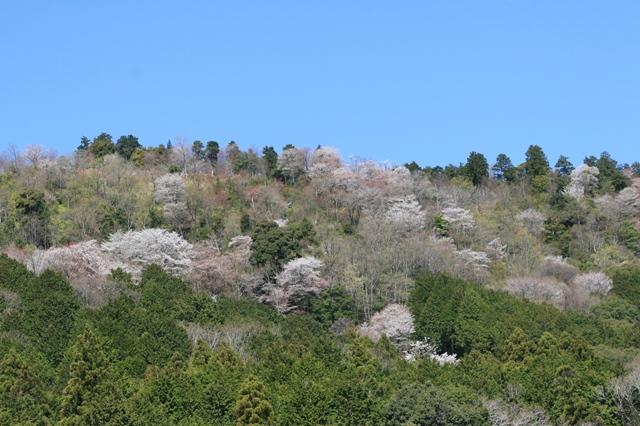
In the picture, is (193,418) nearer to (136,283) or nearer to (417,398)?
(417,398)

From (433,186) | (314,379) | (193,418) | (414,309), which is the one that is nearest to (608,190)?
(433,186)

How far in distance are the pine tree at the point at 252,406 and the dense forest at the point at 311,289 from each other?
81mm

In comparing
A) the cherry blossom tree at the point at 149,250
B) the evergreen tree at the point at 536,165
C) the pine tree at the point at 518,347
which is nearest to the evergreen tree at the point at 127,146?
the cherry blossom tree at the point at 149,250

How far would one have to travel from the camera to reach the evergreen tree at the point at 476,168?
68.2 metres

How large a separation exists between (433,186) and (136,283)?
76.3 feet

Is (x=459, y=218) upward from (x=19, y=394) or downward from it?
upward

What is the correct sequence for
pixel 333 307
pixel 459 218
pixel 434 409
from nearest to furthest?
pixel 434 409 → pixel 333 307 → pixel 459 218

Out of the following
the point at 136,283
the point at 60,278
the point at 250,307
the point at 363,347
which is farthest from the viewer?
the point at 136,283

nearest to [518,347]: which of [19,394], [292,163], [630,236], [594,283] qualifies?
[594,283]

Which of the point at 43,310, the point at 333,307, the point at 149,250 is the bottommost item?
the point at 43,310

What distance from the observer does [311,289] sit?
4734 cm

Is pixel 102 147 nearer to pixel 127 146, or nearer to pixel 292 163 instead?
pixel 127 146

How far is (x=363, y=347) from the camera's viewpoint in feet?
118

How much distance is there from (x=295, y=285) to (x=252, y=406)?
60.6 feet
